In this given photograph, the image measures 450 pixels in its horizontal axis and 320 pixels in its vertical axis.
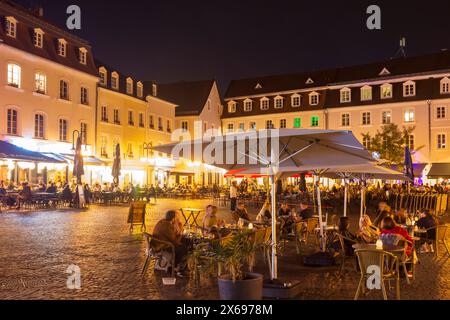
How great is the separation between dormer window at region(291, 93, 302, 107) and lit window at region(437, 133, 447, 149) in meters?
14.6

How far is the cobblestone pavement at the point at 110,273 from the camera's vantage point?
26.4 feet

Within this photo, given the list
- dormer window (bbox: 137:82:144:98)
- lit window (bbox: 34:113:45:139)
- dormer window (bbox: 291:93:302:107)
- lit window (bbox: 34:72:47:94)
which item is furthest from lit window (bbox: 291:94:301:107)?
lit window (bbox: 34:113:45:139)

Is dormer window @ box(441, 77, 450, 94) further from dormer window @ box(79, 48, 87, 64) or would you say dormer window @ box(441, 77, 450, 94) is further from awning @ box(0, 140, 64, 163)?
awning @ box(0, 140, 64, 163)

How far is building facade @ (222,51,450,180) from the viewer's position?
154 feet

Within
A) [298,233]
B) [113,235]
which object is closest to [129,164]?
[113,235]

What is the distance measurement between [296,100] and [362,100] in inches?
291

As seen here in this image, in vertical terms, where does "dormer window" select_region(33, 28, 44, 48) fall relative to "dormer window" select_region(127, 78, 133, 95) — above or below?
above

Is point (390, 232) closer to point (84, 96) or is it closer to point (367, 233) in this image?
point (367, 233)

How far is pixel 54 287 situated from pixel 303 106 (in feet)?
157

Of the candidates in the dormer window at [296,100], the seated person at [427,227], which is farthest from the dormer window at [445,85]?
the seated person at [427,227]

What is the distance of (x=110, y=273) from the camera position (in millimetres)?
9562

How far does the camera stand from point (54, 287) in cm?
834

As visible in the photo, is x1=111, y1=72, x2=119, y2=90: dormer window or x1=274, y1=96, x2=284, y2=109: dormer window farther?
x1=274, y1=96, x2=284, y2=109: dormer window
